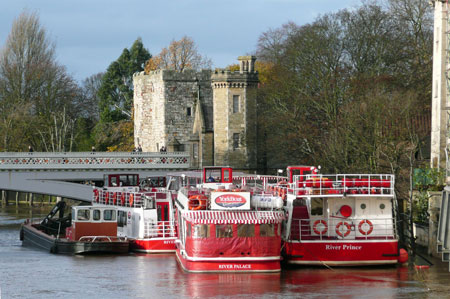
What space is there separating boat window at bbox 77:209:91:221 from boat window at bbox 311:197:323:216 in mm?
11905

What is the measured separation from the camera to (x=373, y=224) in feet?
138

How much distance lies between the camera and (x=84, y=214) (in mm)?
50750

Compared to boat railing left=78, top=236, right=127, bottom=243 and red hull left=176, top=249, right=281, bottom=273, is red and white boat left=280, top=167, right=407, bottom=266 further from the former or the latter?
boat railing left=78, top=236, right=127, bottom=243

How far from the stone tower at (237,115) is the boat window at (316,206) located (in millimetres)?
33345

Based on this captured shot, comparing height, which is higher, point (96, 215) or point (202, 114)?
point (202, 114)

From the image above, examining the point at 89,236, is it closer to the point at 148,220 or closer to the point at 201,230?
the point at 148,220

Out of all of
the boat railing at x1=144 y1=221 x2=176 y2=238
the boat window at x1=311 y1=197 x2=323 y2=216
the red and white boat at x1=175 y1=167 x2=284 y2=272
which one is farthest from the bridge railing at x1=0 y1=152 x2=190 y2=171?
the red and white boat at x1=175 y1=167 x2=284 y2=272

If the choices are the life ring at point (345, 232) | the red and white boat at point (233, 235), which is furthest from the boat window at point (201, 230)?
the life ring at point (345, 232)

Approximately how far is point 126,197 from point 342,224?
16065 mm

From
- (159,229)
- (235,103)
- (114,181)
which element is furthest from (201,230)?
(235,103)

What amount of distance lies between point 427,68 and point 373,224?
2850cm

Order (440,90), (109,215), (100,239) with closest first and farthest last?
1. (100,239)
2. (109,215)
3. (440,90)

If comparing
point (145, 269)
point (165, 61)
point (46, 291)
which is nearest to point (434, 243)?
point (145, 269)

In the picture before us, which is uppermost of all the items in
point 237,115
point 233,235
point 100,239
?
point 237,115
